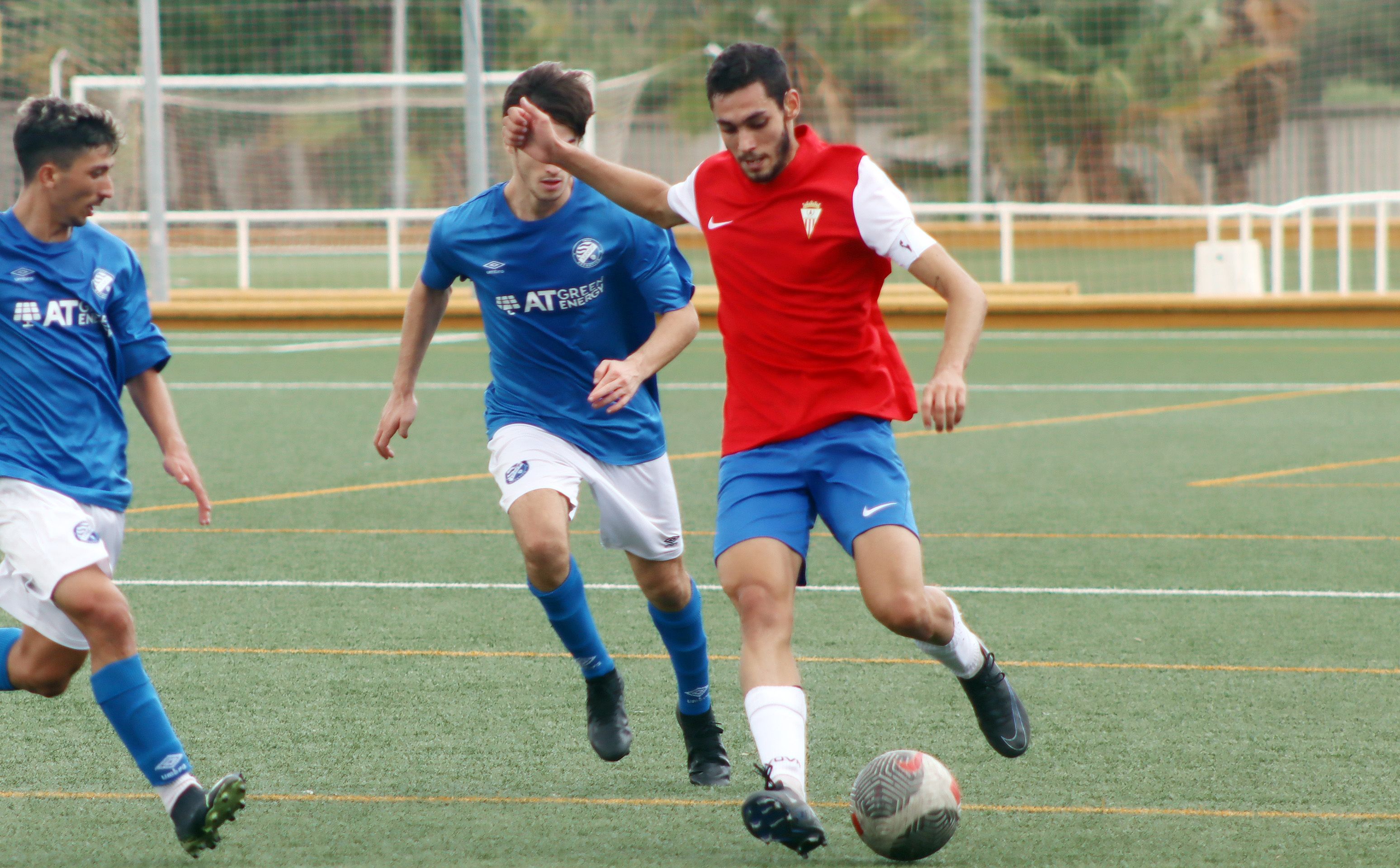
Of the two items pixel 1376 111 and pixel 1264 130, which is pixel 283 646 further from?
pixel 1376 111

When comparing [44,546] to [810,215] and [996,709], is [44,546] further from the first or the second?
[996,709]

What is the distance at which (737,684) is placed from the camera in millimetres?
5676

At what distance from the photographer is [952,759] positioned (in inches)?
189

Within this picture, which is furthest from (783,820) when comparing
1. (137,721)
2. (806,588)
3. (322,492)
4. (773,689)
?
(322,492)

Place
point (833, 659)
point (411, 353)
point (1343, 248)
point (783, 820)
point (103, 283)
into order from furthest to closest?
1. point (1343, 248)
2. point (833, 659)
3. point (411, 353)
4. point (103, 283)
5. point (783, 820)

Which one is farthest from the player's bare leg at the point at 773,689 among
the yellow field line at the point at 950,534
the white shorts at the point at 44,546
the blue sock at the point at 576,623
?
the yellow field line at the point at 950,534

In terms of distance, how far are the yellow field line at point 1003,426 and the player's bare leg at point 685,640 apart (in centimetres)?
477

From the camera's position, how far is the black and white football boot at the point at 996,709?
4.62 m

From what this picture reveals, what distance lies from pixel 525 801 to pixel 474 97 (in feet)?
48.3

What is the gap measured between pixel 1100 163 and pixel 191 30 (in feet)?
43.5

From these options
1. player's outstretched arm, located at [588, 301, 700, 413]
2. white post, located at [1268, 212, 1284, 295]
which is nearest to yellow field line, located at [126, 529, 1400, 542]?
player's outstretched arm, located at [588, 301, 700, 413]

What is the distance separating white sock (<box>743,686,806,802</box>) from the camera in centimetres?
386

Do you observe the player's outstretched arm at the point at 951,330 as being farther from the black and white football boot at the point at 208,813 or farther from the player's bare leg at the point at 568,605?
the black and white football boot at the point at 208,813

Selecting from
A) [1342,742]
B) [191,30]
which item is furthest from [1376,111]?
[1342,742]
